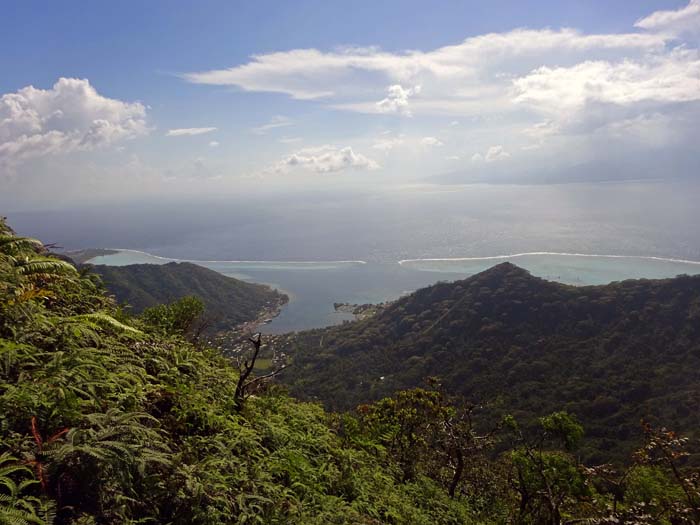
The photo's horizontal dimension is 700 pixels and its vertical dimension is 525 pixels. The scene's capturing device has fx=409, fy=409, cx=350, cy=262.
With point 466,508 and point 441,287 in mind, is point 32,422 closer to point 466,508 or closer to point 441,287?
point 466,508

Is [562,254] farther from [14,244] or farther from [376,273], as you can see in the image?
[14,244]

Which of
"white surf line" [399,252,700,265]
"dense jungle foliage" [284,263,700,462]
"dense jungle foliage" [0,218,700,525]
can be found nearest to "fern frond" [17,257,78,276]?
"dense jungle foliage" [0,218,700,525]

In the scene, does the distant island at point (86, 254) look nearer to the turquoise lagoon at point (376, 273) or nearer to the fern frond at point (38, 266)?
the turquoise lagoon at point (376, 273)

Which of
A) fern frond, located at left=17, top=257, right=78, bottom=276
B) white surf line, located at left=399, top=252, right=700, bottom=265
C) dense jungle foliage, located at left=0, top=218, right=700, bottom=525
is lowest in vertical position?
white surf line, located at left=399, top=252, right=700, bottom=265

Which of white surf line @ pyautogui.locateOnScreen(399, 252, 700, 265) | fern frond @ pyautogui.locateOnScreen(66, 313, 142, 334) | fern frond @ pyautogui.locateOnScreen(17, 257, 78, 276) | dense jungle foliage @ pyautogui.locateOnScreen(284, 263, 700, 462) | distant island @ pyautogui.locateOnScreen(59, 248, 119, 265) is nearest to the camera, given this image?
fern frond @ pyautogui.locateOnScreen(66, 313, 142, 334)

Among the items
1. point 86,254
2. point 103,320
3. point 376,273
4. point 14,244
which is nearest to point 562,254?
point 376,273

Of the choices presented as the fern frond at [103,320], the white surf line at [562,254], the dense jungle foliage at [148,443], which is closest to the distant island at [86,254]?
the white surf line at [562,254]

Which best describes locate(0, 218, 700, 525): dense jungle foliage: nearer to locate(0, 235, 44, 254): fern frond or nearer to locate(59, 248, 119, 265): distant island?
locate(0, 235, 44, 254): fern frond

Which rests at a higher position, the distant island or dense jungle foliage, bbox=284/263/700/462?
the distant island

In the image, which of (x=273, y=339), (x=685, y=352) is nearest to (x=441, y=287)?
(x=273, y=339)
